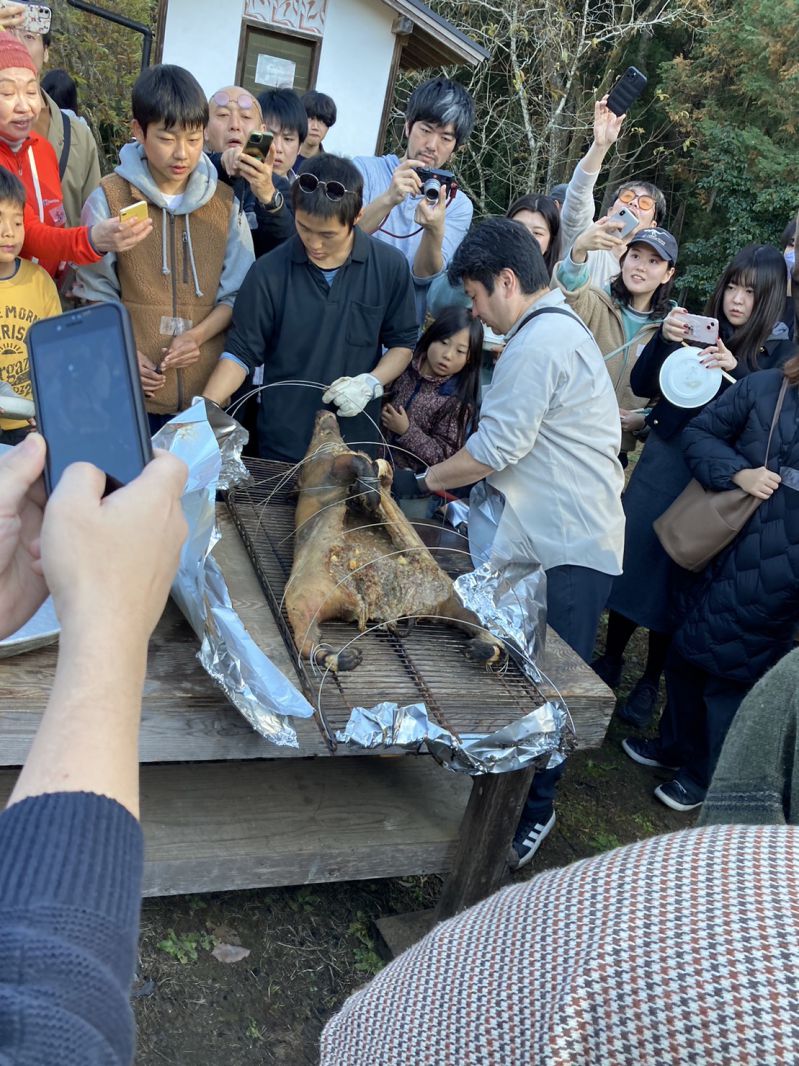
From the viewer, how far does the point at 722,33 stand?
50.1 feet

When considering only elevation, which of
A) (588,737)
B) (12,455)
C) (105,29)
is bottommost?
(588,737)

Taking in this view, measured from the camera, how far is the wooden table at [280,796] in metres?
2.12

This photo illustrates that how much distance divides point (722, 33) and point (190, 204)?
621 inches

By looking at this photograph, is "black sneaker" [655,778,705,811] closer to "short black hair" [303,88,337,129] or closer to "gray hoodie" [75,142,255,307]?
"gray hoodie" [75,142,255,307]

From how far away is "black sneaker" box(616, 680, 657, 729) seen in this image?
4.41 m

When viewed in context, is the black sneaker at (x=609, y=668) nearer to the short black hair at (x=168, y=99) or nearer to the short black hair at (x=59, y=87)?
the short black hair at (x=168, y=99)

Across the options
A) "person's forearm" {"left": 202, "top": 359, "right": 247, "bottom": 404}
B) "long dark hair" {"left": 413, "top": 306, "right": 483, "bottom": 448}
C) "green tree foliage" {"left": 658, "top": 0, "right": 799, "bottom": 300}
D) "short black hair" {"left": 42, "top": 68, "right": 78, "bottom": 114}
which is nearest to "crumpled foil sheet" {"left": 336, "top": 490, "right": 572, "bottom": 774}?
"long dark hair" {"left": 413, "top": 306, "right": 483, "bottom": 448}

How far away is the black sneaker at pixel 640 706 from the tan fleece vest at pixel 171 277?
2.74m

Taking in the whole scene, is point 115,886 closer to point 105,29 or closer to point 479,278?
A: point 479,278

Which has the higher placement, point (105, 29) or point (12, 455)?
point (105, 29)

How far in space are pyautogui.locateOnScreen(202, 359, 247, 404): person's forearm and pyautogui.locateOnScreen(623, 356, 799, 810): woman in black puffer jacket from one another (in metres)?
1.96

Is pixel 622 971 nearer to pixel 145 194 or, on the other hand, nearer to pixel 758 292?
pixel 145 194

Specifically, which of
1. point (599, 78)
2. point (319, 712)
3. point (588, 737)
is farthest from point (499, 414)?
point (599, 78)

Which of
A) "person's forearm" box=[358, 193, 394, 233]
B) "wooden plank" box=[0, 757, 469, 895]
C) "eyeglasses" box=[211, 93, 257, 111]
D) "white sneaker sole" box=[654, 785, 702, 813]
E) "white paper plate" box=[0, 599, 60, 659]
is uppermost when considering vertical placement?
"eyeglasses" box=[211, 93, 257, 111]
